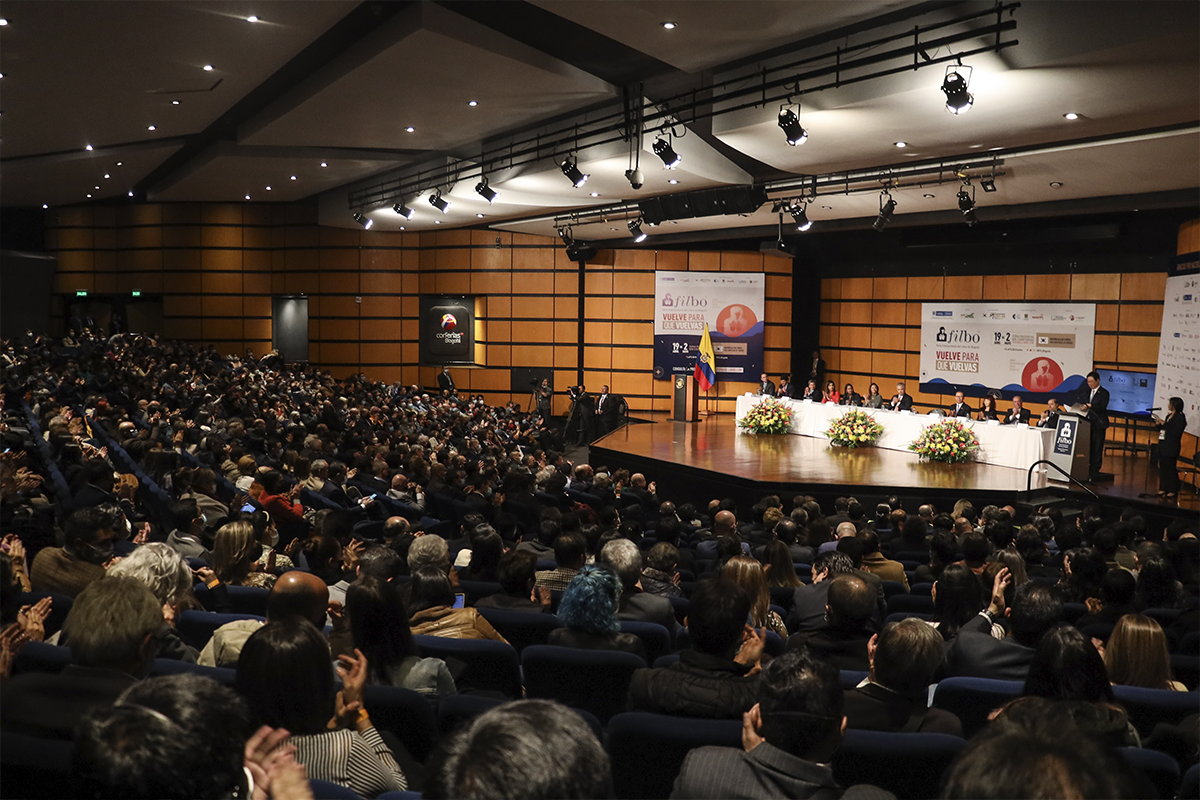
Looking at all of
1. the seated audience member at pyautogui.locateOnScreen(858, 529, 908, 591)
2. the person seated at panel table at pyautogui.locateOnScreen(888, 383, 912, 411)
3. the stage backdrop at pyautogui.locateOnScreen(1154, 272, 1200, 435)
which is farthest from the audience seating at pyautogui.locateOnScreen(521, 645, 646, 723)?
the person seated at panel table at pyautogui.locateOnScreen(888, 383, 912, 411)

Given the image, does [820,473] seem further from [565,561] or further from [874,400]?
[565,561]

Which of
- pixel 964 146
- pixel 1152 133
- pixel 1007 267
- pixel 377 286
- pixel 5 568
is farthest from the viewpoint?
pixel 377 286

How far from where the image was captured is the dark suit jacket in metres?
3.09

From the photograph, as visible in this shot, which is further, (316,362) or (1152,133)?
(316,362)

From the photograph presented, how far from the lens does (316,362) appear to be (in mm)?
20516

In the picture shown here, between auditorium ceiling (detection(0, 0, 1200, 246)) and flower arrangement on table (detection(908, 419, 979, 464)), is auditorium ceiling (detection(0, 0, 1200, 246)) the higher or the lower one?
the higher one

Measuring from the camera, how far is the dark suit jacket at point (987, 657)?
309 centimetres

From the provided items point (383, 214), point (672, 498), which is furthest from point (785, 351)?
point (383, 214)

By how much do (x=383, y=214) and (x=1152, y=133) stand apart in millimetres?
13081

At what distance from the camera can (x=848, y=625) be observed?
331cm

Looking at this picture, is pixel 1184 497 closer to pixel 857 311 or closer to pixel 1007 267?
pixel 1007 267

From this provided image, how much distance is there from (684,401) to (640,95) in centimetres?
837

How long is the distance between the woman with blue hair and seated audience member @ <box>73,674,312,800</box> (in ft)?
6.11

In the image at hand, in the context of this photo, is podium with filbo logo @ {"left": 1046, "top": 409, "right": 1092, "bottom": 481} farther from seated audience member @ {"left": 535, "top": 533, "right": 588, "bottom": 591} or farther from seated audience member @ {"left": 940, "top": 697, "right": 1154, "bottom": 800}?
seated audience member @ {"left": 940, "top": 697, "right": 1154, "bottom": 800}
